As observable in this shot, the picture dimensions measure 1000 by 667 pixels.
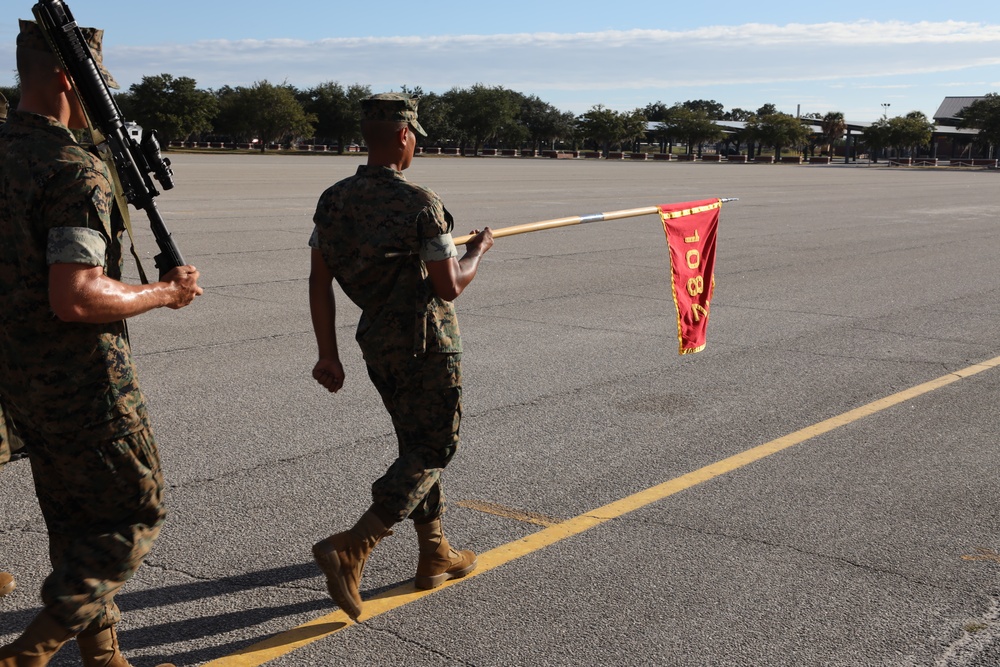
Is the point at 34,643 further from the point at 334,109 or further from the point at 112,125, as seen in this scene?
the point at 334,109

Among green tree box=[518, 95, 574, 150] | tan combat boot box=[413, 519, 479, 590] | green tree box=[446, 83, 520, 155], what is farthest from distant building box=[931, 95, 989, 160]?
tan combat boot box=[413, 519, 479, 590]

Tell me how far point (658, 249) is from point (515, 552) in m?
12.3

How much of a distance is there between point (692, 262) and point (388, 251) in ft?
12.7

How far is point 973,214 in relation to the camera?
88.1ft

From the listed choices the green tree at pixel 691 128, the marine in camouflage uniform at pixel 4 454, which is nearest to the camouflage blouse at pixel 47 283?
the marine in camouflage uniform at pixel 4 454

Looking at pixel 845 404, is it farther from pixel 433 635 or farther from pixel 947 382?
pixel 433 635

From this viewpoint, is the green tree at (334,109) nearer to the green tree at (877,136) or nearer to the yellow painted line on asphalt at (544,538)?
the green tree at (877,136)

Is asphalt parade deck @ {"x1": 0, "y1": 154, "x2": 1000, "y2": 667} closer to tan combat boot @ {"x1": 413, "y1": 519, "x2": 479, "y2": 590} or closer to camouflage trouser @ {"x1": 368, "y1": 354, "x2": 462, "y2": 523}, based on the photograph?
tan combat boot @ {"x1": 413, "y1": 519, "x2": 479, "y2": 590}

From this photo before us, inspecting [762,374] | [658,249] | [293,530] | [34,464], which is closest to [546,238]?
[658,249]

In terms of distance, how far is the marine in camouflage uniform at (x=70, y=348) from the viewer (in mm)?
2770

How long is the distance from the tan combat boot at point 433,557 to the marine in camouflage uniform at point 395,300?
0.71 feet

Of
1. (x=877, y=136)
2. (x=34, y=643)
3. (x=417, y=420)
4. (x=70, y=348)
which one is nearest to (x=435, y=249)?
(x=417, y=420)

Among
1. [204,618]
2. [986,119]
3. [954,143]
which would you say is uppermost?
[986,119]

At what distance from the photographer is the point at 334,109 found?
9850 cm
